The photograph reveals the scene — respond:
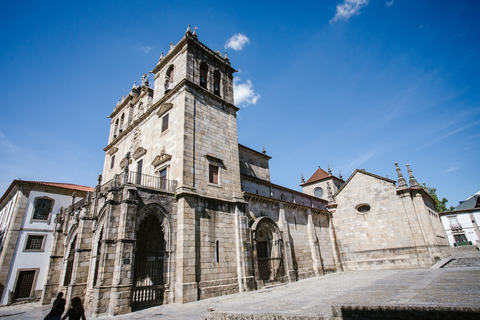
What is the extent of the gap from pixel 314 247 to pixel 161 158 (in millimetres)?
14920

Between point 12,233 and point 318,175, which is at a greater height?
point 318,175

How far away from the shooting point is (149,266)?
14438 mm

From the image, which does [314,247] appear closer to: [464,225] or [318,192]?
[318,192]

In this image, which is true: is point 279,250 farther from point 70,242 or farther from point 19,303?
point 19,303

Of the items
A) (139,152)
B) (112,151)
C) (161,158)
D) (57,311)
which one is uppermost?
(112,151)

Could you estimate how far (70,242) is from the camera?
17500mm

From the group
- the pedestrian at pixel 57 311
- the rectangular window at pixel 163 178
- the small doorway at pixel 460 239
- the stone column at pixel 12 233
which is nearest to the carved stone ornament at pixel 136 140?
the rectangular window at pixel 163 178

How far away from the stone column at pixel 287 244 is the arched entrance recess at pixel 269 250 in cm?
41

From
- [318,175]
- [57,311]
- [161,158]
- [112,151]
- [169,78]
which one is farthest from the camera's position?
[318,175]

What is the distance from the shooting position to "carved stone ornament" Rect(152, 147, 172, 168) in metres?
16.5

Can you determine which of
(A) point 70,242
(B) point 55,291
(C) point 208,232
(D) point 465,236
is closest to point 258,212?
(C) point 208,232

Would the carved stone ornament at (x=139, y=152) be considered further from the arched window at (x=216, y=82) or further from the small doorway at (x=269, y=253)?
the small doorway at (x=269, y=253)

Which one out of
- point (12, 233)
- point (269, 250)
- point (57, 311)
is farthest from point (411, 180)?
point (12, 233)

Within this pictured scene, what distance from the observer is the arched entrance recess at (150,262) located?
11953 mm
